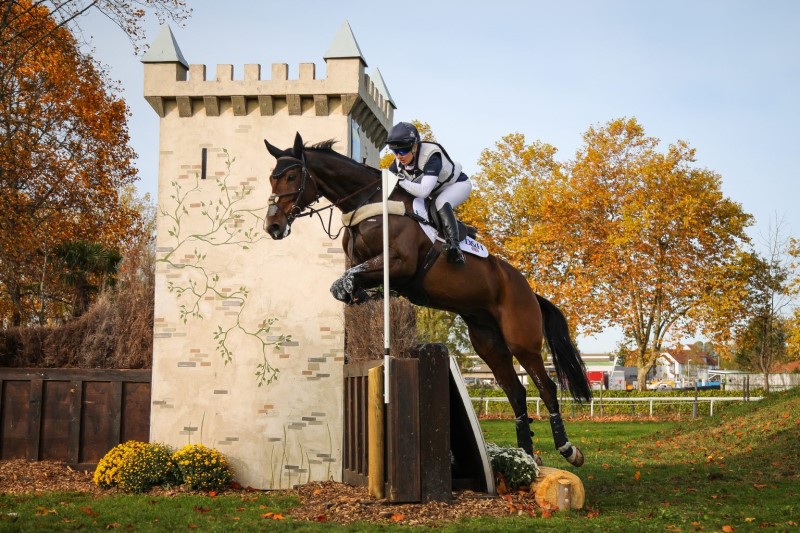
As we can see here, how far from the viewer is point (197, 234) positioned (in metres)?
12.0

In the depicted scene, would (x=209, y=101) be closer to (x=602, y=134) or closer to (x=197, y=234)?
(x=197, y=234)

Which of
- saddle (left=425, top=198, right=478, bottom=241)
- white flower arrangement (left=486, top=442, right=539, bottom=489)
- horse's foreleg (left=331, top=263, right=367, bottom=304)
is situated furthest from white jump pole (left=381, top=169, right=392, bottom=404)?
white flower arrangement (left=486, top=442, right=539, bottom=489)

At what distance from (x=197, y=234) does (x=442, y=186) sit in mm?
5518

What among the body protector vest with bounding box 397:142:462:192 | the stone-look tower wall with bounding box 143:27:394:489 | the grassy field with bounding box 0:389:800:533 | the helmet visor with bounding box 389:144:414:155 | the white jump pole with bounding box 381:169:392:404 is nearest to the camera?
the white jump pole with bounding box 381:169:392:404

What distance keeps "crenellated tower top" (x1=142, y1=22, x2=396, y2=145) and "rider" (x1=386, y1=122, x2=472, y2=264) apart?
4.34 metres

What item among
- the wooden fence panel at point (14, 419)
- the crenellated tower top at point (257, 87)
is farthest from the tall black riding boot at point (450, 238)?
the wooden fence panel at point (14, 419)

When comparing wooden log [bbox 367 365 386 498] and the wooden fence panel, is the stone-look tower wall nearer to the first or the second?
the wooden fence panel

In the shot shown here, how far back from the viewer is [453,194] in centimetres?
771

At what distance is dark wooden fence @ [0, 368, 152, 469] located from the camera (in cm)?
1231

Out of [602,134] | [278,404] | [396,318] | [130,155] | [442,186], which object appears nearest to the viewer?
[442,186]

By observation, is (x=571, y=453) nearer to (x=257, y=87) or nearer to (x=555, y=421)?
(x=555, y=421)

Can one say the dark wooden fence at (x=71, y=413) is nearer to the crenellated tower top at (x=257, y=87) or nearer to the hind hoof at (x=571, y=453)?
the crenellated tower top at (x=257, y=87)

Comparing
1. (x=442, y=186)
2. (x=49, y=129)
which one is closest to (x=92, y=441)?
(x=442, y=186)

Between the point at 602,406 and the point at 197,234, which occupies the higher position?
the point at 197,234
